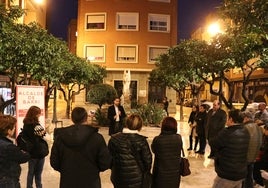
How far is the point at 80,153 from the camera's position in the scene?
435cm

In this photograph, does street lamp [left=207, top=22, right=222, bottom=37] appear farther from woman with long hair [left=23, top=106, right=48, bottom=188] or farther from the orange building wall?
the orange building wall

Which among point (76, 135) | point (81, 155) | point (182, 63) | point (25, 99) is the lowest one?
point (81, 155)

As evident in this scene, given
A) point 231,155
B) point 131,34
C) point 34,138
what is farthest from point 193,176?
point 131,34

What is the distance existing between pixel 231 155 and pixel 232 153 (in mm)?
29

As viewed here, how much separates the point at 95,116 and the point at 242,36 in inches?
567

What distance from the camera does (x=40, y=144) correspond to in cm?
602

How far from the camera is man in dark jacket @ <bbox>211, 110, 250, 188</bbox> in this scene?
5.15 metres

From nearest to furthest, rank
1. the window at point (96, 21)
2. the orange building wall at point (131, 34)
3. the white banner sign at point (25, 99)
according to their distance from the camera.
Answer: the white banner sign at point (25, 99), the orange building wall at point (131, 34), the window at point (96, 21)

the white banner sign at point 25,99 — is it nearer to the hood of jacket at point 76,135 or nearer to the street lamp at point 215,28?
the hood of jacket at point 76,135

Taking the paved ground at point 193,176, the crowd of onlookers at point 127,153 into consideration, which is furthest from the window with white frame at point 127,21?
the crowd of onlookers at point 127,153

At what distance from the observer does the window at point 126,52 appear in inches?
1531

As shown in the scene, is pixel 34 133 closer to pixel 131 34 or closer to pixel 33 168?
pixel 33 168

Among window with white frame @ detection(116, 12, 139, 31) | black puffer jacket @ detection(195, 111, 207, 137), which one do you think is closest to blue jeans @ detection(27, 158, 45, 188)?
black puffer jacket @ detection(195, 111, 207, 137)

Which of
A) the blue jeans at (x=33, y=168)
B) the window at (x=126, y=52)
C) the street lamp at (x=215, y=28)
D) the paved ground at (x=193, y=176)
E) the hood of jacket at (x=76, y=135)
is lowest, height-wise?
the paved ground at (x=193, y=176)
